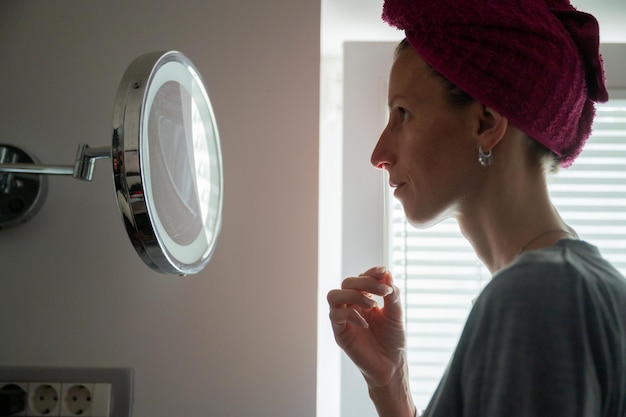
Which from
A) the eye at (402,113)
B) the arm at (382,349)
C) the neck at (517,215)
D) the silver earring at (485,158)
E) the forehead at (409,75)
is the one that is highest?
the forehead at (409,75)

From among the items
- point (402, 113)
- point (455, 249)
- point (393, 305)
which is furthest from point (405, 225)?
point (402, 113)

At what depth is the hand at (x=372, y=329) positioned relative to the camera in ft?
2.30

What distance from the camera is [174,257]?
2.10 ft

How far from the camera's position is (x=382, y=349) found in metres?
0.77

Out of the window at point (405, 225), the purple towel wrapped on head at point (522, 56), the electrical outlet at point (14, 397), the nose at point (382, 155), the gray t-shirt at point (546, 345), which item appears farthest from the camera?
the window at point (405, 225)

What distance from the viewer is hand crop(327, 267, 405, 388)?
70 centimetres

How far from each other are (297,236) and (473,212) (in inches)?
12.9

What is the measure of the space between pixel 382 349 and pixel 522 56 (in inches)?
16.2

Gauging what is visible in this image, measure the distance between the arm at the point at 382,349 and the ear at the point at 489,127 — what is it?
216 millimetres

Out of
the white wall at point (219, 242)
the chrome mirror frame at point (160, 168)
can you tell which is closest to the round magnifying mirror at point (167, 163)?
the chrome mirror frame at point (160, 168)

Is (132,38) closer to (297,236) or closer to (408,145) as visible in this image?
(297,236)

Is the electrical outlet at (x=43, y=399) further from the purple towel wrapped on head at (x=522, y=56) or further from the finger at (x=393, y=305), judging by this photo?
the purple towel wrapped on head at (x=522, y=56)

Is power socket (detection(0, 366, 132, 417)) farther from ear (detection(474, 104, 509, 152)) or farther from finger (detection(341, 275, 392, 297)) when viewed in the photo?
ear (detection(474, 104, 509, 152))

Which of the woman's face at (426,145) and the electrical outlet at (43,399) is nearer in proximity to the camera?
the woman's face at (426,145)
